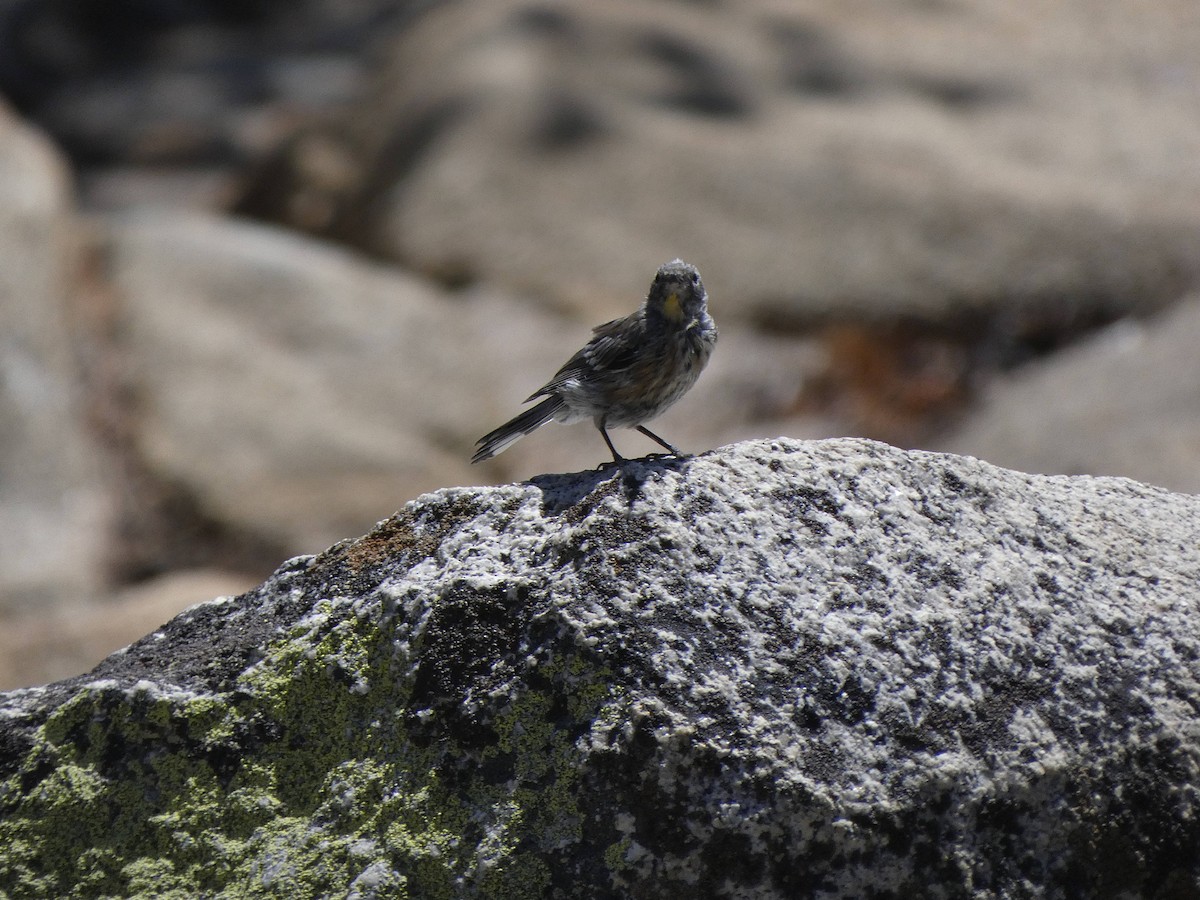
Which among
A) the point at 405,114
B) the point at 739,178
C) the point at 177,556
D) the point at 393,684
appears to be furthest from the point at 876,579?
the point at 405,114

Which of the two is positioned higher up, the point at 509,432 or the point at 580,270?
the point at 580,270

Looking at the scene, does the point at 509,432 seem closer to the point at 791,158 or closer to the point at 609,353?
the point at 609,353

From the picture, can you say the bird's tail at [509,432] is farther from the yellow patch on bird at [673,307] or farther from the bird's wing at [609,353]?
the yellow patch on bird at [673,307]

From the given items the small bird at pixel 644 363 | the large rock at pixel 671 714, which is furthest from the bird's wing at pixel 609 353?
the large rock at pixel 671 714

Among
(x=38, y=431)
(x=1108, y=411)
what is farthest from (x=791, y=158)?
(x=38, y=431)

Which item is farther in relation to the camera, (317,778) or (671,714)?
(317,778)

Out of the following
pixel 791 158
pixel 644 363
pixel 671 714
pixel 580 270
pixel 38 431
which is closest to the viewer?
pixel 671 714

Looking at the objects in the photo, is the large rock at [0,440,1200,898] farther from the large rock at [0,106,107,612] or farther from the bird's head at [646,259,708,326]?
the large rock at [0,106,107,612]
